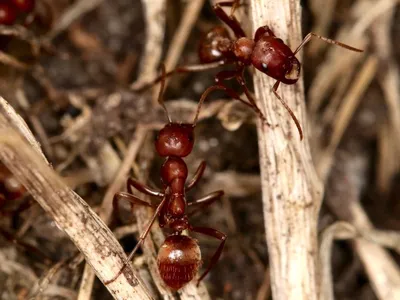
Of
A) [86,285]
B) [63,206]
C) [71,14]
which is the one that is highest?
[71,14]

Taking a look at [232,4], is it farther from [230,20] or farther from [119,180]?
[119,180]

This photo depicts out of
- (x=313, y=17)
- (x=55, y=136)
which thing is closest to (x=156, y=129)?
(x=55, y=136)

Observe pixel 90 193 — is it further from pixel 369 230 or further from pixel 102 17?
pixel 369 230

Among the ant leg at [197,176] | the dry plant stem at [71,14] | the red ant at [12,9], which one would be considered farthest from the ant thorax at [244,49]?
the red ant at [12,9]

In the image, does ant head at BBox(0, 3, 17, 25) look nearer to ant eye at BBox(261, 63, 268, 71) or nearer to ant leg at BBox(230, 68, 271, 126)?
ant leg at BBox(230, 68, 271, 126)

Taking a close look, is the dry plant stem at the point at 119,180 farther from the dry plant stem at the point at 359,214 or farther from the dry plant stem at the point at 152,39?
the dry plant stem at the point at 359,214

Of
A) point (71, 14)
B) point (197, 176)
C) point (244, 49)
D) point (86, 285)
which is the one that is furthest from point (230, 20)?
point (86, 285)
